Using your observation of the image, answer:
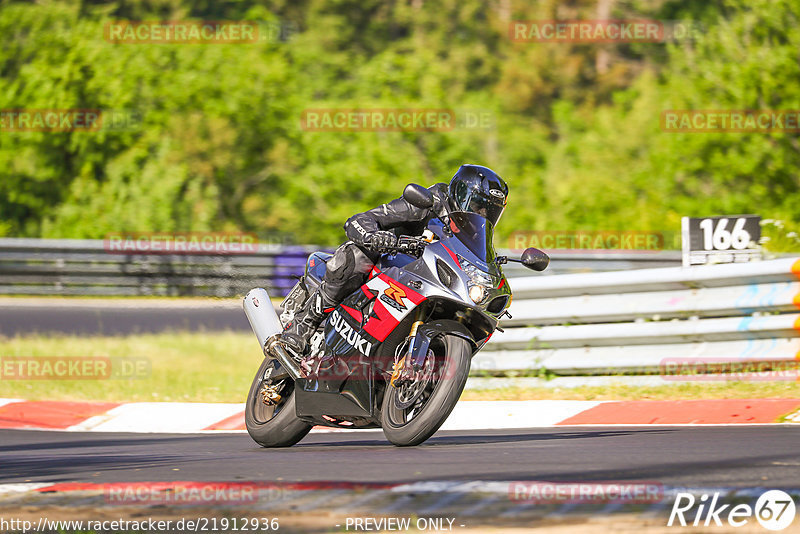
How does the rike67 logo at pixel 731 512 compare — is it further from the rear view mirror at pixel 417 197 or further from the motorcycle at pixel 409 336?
the rear view mirror at pixel 417 197

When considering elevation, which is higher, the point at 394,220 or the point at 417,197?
the point at 417,197

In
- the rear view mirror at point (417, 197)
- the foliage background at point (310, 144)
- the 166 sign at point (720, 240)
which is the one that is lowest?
the 166 sign at point (720, 240)

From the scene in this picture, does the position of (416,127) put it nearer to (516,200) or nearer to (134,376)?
(516,200)

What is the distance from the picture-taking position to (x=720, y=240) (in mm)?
8711

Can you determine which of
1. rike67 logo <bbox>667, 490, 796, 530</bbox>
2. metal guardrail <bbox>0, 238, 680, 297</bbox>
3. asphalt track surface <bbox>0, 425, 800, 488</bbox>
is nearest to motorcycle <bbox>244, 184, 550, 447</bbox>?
asphalt track surface <bbox>0, 425, 800, 488</bbox>

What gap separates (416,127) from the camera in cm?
2464

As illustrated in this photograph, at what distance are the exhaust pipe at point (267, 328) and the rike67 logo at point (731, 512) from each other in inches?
112

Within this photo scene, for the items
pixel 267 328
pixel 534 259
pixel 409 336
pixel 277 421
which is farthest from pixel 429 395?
pixel 267 328

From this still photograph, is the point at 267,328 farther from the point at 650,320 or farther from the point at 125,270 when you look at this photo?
the point at 125,270

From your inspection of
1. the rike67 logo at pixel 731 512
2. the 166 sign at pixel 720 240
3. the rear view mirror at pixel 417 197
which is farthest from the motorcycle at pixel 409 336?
the 166 sign at pixel 720 240

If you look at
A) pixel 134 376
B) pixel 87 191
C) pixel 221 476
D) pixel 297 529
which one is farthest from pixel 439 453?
pixel 87 191

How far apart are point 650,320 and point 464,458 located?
355cm

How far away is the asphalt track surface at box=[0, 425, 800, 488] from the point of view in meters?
4.85

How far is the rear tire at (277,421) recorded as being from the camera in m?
6.66
